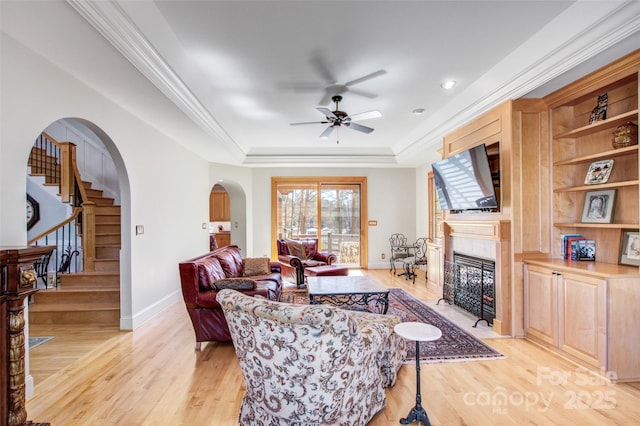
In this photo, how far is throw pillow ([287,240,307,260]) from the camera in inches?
241

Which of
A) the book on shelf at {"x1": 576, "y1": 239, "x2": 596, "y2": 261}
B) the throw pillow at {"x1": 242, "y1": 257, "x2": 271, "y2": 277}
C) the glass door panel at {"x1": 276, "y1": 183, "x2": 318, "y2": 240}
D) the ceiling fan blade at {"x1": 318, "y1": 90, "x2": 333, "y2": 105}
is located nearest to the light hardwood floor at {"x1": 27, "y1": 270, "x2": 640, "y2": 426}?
the book on shelf at {"x1": 576, "y1": 239, "x2": 596, "y2": 261}

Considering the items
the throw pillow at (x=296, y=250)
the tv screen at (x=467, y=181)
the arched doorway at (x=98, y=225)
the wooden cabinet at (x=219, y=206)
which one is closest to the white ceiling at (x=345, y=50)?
the tv screen at (x=467, y=181)

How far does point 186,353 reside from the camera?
3084mm

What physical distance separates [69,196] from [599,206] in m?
7.22

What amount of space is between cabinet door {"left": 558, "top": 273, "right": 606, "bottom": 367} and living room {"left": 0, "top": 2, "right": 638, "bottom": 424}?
1.93 m

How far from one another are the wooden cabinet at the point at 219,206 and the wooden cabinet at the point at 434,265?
659 centimetres

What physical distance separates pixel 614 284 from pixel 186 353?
3.88m

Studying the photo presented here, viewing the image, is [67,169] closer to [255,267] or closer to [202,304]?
[255,267]

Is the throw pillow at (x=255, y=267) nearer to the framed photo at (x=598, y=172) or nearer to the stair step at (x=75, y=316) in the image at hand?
the stair step at (x=75, y=316)

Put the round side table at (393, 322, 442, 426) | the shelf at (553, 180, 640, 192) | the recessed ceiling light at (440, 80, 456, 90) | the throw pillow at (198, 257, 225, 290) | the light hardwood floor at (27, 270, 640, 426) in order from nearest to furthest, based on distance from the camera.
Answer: the round side table at (393, 322, 442, 426)
the light hardwood floor at (27, 270, 640, 426)
the shelf at (553, 180, 640, 192)
the throw pillow at (198, 257, 225, 290)
the recessed ceiling light at (440, 80, 456, 90)

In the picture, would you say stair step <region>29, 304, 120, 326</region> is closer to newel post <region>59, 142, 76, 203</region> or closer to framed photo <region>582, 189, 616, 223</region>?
newel post <region>59, 142, 76, 203</region>

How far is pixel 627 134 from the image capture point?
2.75 m

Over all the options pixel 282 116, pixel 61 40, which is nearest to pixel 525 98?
pixel 282 116

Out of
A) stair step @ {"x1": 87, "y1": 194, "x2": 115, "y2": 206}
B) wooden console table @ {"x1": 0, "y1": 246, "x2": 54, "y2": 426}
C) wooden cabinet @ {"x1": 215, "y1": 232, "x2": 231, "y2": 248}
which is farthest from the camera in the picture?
wooden cabinet @ {"x1": 215, "y1": 232, "x2": 231, "y2": 248}
